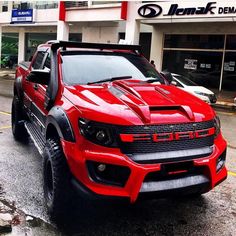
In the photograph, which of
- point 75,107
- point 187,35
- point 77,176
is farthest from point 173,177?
point 187,35

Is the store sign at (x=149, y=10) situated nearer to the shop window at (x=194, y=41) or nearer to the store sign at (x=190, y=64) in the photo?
the shop window at (x=194, y=41)

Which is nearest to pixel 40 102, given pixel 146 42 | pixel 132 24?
pixel 132 24

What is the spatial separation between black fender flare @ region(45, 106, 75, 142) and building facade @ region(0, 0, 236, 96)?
1537 centimetres

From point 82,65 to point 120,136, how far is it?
1.69 meters

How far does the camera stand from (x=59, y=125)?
4043mm

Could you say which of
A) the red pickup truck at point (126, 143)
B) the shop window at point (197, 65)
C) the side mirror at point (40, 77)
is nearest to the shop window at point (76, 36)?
the shop window at point (197, 65)

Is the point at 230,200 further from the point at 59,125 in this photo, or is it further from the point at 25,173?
the point at 25,173

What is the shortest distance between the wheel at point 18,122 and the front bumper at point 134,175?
3.64m

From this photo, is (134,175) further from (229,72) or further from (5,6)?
(5,6)

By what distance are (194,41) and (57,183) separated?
19.2 meters

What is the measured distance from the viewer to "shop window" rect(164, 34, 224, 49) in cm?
2112

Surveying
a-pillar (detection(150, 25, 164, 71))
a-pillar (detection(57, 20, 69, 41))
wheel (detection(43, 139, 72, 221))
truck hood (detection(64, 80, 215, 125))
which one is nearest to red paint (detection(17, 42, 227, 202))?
truck hood (detection(64, 80, 215, 125))

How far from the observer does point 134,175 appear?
11.5ft

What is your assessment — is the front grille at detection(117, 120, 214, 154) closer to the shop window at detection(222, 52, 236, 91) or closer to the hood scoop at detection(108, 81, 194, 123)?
the hood scoop at detection(108, 81, 194, 123)
